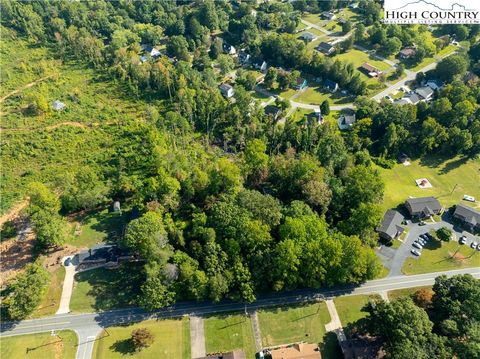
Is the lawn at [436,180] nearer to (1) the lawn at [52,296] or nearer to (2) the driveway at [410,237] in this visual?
(2) the driveway at [410,237]

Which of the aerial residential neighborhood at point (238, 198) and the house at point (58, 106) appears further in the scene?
the house at point (58, 106)

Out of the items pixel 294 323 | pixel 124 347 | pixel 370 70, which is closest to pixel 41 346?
pixel 124 347

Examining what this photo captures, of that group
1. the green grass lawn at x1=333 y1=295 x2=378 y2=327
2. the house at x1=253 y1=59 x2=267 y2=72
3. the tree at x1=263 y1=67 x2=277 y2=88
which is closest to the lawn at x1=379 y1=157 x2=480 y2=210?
the green grass lawn at x1=333 y1=295 x2=378 y2=327

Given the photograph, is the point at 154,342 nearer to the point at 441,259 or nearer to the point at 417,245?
the point at 417,245

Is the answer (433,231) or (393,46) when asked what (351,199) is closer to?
(433,231)

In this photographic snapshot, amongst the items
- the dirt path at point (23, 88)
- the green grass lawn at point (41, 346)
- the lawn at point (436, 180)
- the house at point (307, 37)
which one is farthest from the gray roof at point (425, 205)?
the dirt path at point (23, 88)

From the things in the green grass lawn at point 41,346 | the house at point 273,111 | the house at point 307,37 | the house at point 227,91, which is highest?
the house at point 307,37

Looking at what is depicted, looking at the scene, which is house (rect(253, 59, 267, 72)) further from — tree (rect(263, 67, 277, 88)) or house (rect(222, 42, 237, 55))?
house (rect(222, 42, 237, 55))
